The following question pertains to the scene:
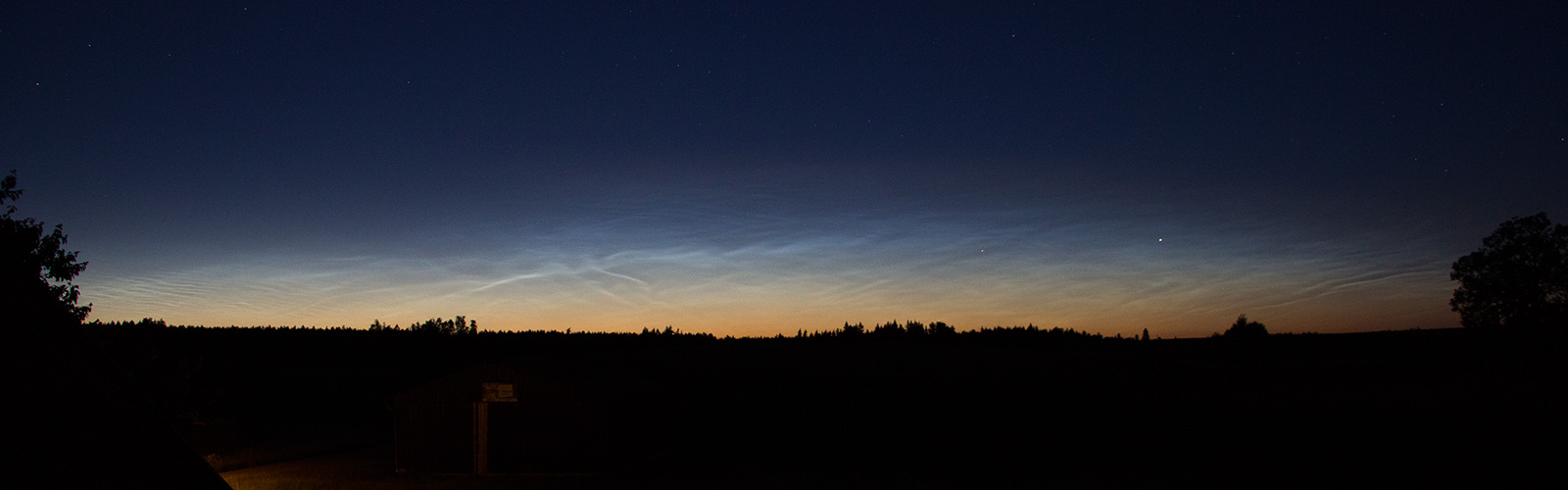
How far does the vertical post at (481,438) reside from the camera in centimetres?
2548

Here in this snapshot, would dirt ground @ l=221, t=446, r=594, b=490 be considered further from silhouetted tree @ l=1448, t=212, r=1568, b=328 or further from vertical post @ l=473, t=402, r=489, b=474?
silhouetted tree @ l=1448, t=212, r=1568, b=328

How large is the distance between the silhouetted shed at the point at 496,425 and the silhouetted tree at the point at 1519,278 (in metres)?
61.6

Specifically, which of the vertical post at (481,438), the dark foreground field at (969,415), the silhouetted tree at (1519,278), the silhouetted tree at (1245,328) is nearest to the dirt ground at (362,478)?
the dark foreground field at (969,415)

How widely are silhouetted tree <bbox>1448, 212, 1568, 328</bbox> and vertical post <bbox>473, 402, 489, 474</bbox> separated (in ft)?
209

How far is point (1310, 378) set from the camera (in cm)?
5025

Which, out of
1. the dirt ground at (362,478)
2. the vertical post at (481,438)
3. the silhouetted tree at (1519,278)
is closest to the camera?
the dirt ground at (362,478)

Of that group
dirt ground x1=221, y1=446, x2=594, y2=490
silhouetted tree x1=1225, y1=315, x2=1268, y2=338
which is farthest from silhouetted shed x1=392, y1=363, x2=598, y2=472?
silhouetted tree x1=1225, y1=315, x2=1268, y2=338

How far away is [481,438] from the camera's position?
83.8ft

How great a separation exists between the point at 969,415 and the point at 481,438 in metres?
22.5

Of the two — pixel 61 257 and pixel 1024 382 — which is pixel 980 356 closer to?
pixel 1024 382

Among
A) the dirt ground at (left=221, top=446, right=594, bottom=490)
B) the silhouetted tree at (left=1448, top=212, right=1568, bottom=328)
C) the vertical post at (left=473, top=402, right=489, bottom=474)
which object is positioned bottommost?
the dirt ground at (left=221, top=446, right=594, bottom=490)

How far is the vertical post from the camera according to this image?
25484mm

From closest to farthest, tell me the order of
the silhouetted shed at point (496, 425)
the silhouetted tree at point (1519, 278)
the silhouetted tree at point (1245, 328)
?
the silhouetted shed at point (496, 425) → the silhouetted tree at point (1519, 278) → the silhouetted tree at point (1245, 328)

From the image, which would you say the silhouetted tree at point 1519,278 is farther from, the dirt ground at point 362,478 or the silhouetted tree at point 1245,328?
the dirt ground at point 362,478
